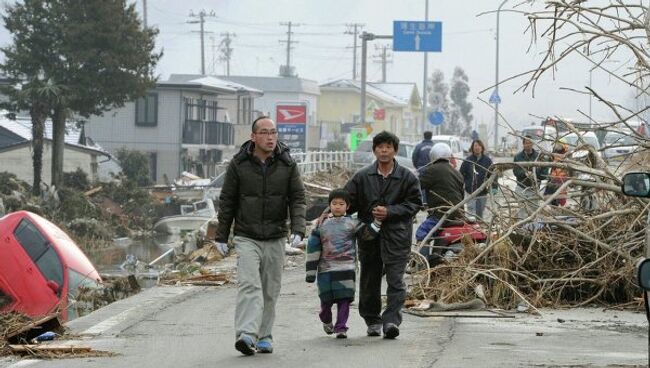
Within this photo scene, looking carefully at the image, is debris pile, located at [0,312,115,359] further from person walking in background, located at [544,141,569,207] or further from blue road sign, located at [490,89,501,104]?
blue road sign, located at [490,89,501,104]

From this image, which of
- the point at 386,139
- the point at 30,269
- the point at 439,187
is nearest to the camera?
the point at 386,139

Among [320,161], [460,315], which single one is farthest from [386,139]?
[320,161]

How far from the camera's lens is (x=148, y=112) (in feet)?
219

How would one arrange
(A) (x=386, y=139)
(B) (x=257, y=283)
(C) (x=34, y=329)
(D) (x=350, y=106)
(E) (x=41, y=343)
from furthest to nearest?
(D) (x=350, y=106), (C) (x=34, y=329), (E) (x=41, y=343), (A) (x=386, y=139), (B) (x=257, y=283)

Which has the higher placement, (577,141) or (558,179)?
(577,141)

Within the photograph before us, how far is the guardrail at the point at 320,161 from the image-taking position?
137ft

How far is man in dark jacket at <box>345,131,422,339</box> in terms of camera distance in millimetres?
11008

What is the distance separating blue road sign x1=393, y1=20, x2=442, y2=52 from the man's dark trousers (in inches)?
1795

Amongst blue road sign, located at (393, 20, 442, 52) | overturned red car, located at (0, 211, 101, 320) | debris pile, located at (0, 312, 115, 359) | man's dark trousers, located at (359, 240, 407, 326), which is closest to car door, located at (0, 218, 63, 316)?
overturned red car, located at (0, 211, 101, 320)

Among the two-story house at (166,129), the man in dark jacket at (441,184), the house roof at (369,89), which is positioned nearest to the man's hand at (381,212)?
the man in dark jacket at (441,184)

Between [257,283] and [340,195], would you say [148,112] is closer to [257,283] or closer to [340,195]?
[340,195]

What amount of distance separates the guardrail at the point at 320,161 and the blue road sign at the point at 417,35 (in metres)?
7.56

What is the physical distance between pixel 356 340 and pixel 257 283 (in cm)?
129

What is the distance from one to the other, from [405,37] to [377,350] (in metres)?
47.3
